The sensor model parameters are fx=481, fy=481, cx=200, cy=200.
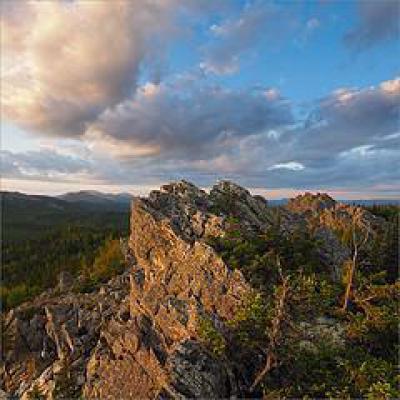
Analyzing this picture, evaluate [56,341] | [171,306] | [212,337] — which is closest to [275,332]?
[212,337]

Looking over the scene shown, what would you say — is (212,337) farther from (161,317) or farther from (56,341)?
(56,341)

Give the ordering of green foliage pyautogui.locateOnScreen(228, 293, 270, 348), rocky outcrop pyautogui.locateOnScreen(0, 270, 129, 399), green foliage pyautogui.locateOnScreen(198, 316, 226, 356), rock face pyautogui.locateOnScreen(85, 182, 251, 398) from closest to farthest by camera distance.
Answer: green foliage pyautogui.locateOnScreen(228, 293, 270, 348) → green foliage pyautogui.locateOnScreen(198, 316, 226, 356) → rock face pyautogui.locateOnScreen(85, 182, 251, 398) → rocky outcrop pyautogui.locateOnScreen(0, 270, 129, 399)

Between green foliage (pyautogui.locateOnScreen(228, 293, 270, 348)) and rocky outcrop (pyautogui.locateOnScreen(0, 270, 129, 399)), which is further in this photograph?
rocky outcrop (pyautogui.locateOnScreen(0, 270, 129, 399))

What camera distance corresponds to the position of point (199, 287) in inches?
1259

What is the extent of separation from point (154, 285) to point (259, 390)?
514 inches

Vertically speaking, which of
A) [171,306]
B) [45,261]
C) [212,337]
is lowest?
[45,261]

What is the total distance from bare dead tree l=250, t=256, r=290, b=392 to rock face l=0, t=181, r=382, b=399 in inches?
67.9

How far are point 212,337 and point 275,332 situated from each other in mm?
3687

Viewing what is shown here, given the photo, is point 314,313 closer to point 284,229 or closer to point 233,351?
point 233,351

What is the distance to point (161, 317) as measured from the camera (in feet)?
99.9

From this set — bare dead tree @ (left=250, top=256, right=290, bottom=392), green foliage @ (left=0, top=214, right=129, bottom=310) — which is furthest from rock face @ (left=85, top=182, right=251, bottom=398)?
green foliage @ (left=0, top=214, right=129, bottom=310)

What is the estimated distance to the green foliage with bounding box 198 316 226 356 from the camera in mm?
24469

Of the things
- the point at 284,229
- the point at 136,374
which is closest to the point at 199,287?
the point at 136,374

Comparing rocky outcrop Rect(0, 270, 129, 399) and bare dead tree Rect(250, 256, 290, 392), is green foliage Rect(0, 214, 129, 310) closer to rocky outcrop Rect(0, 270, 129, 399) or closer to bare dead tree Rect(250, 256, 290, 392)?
rocky outcrop Rect(0, 270, 129, 399)
